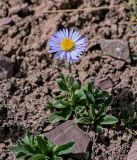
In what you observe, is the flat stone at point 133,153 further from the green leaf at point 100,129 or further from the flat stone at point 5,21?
the flat stone at point 5,21

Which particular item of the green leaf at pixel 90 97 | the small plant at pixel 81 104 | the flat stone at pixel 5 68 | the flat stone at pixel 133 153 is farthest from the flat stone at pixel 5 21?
the flat stone at pixel 133 153

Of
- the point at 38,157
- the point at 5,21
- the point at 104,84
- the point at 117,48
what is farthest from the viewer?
the point at 5,21

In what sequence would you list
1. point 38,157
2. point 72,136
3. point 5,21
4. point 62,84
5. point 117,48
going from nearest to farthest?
1. point 38,157
2. point 72,136
3. point 62,84
4. point 117,48
5. point 5,21

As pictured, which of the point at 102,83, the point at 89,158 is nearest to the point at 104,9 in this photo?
the point at 102,83

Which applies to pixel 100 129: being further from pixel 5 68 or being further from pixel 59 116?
pixel 5 68

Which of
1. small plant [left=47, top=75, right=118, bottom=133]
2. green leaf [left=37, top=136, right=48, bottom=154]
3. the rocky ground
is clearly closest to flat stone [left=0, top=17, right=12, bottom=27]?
the rocky ground

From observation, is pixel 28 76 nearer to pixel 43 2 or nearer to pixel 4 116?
pixel 4 116

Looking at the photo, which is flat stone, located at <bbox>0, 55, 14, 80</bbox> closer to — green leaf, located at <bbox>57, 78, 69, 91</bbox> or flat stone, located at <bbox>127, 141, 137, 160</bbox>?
green leaf, located at <bbox>57, 78, 69, 91</bbox>

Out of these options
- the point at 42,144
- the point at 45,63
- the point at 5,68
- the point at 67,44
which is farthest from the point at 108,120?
the point at 5,68
